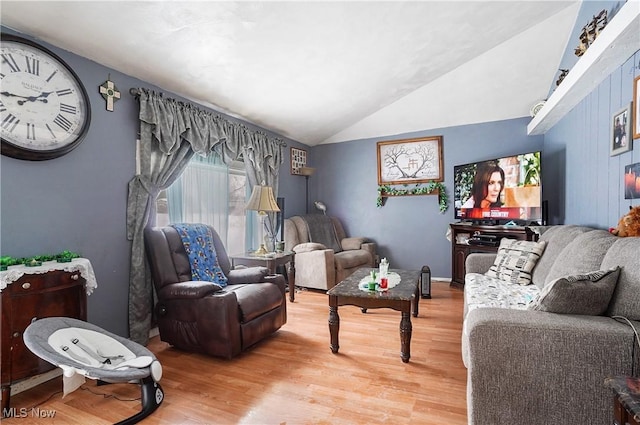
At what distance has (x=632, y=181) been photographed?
1.98 metres

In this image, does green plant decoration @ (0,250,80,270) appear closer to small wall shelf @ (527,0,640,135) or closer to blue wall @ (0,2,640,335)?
blue wall @ (0,2,640,335)

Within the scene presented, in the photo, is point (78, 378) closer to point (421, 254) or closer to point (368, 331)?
point (368, 331)

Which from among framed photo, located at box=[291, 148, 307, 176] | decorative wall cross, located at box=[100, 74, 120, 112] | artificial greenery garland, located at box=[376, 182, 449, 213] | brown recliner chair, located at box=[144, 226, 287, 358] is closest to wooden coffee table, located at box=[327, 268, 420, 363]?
brown recliner chair, located at box=[144, 226, 287, 358]

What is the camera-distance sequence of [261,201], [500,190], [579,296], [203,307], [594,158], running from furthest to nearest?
[500,190] → [261,201] → [594,158] → [203,307] → [579,296]

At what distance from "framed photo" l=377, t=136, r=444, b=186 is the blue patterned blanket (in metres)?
3.07

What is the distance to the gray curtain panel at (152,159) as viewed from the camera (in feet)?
8.36

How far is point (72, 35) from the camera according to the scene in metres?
2.03

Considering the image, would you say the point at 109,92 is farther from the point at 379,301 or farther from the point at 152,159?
the point at 379,301

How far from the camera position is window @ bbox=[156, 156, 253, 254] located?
120 inches

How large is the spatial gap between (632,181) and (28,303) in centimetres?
370

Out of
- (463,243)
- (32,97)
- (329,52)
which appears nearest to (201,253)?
(32,97)

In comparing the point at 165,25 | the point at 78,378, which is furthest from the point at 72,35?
the point at 78,378

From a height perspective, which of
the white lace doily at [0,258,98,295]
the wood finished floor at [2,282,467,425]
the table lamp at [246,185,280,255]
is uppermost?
the table lamp at [246,185,280,255]

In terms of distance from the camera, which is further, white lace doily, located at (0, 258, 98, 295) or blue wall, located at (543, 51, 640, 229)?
blue wall, located at (543, 51, 640, 229)
